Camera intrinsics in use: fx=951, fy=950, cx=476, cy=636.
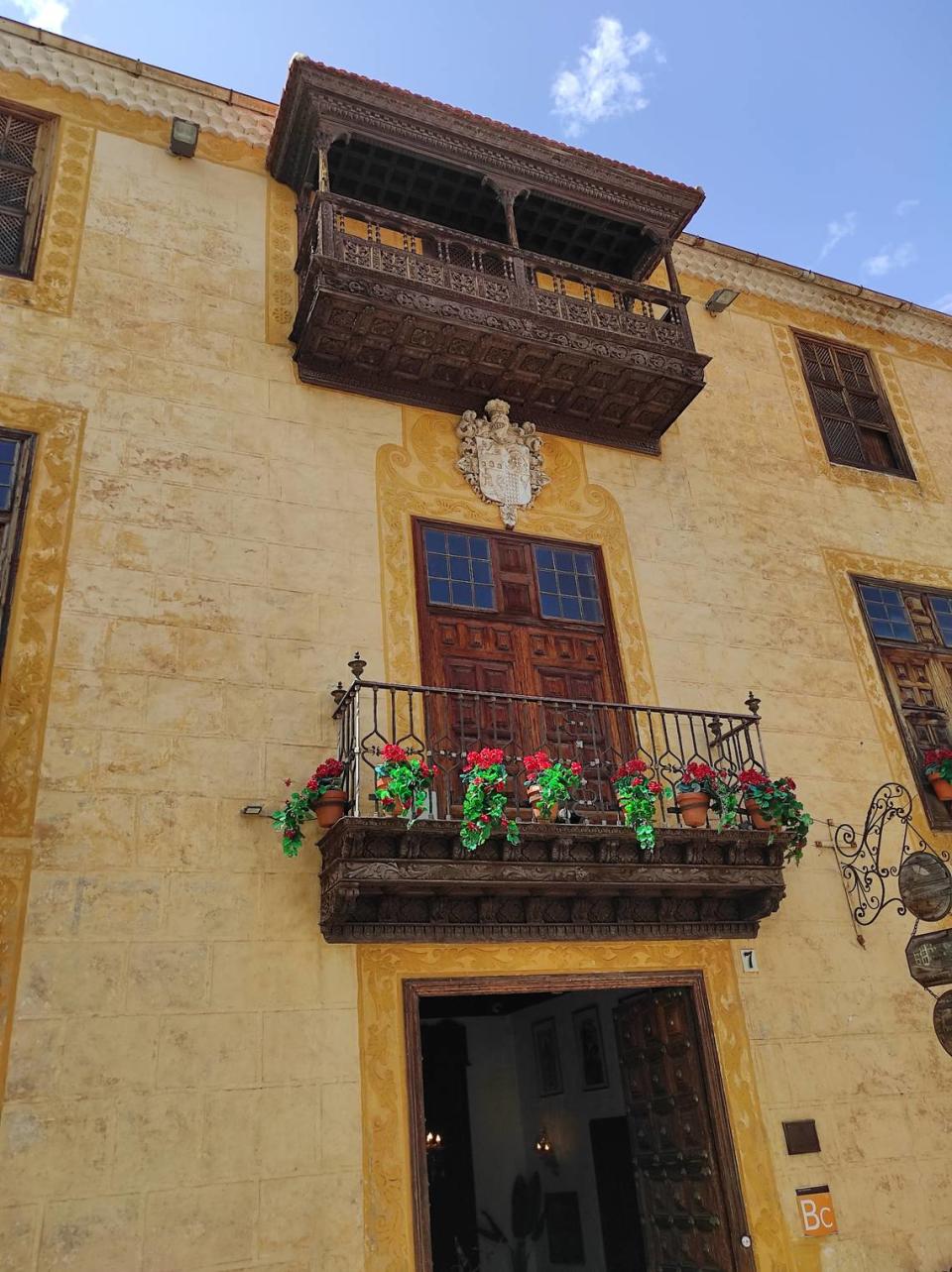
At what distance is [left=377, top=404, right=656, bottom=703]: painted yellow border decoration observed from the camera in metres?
8.24

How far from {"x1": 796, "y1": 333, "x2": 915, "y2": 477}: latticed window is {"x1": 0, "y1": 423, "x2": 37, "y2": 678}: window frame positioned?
895 cm

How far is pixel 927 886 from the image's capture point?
18.7 feet

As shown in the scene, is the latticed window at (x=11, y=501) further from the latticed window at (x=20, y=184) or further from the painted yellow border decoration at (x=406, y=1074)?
the painted yellow border decoration at (x=406, y=1074)

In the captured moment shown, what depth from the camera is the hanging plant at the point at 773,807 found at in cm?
766

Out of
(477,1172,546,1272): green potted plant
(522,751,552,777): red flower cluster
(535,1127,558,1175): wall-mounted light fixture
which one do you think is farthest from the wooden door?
(477,1172,546,1272): green potted plant

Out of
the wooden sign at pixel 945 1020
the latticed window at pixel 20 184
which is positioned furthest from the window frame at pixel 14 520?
the wooden sign at pixel 945 1020

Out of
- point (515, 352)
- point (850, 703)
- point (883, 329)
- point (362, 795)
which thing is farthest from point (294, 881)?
point (883, 329)

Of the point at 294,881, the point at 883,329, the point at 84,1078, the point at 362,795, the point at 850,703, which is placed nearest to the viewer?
the point at 84,1078

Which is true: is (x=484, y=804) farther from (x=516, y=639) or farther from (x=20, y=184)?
(x=20, y=184)

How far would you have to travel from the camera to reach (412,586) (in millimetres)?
8367

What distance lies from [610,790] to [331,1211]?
3772mm

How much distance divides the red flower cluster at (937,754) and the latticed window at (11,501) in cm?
850

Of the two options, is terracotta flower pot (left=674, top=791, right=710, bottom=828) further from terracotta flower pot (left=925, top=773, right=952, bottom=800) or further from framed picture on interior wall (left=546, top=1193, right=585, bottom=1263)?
framed picture on interior wall (left=546, top=1193, right=585, bottom=1263)

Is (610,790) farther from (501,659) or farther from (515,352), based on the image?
(515,352)
